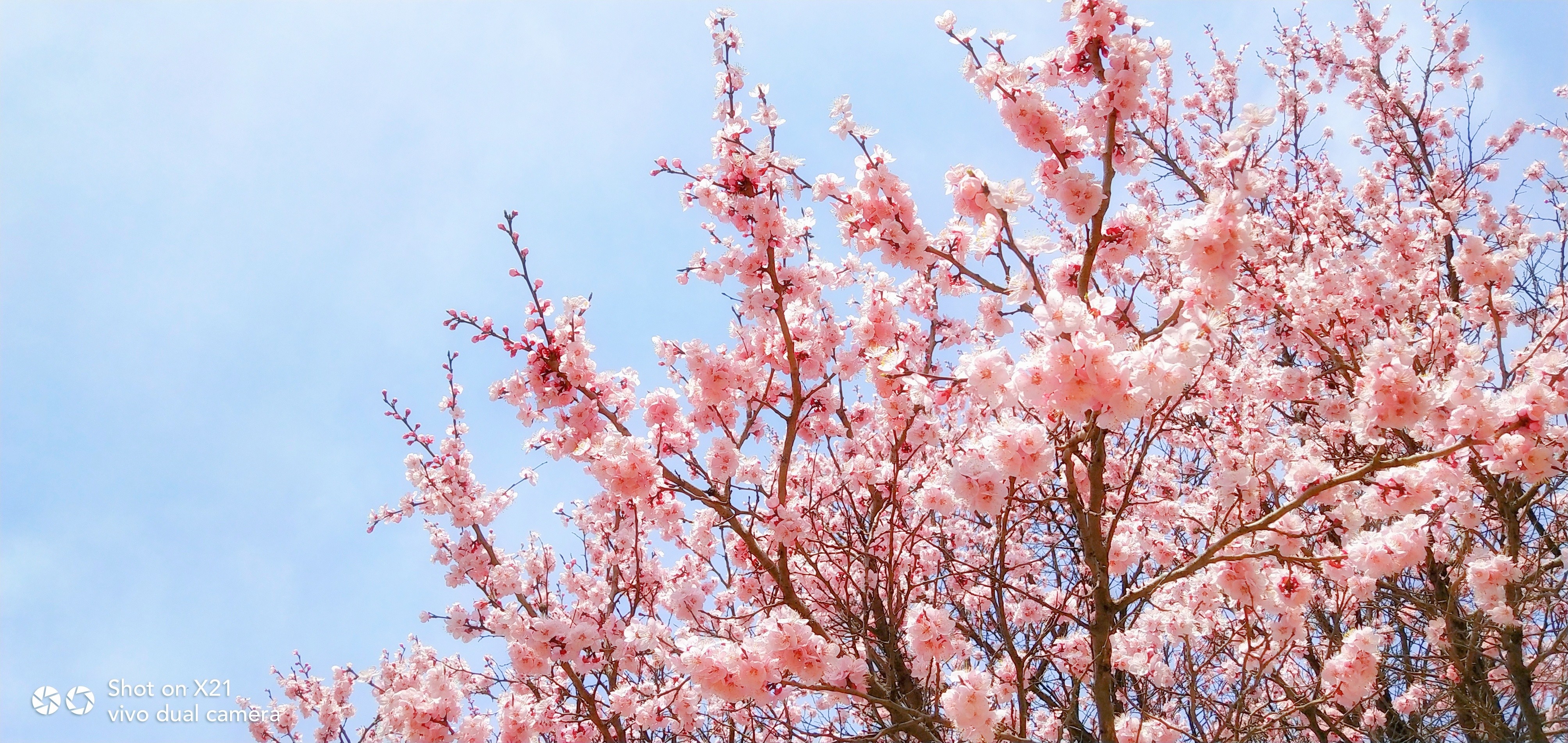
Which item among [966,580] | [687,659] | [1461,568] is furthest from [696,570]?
[1461,568]

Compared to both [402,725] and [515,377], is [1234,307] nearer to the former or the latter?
[515,377]

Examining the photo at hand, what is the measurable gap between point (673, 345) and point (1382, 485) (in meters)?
3.15

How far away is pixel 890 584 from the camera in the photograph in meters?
3.76

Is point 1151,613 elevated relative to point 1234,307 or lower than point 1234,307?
lower

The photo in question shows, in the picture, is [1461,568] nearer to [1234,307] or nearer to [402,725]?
[1234,307]

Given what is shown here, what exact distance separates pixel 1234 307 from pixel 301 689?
7.97 metres

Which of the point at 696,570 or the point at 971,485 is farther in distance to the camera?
the point at 696,570

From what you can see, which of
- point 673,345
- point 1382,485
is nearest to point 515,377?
point 673,345

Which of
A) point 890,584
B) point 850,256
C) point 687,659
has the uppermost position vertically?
point 850,256

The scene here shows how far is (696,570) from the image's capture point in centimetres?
607

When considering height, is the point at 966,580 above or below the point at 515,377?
below

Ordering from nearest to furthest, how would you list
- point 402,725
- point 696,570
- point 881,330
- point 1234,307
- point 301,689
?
point 402,725 → point 881,330 → point 1234,307 → point 696,570 → point 301,689

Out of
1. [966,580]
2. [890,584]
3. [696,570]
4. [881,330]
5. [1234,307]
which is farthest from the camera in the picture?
[696,570]

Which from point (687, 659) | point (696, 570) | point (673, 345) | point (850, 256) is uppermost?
point (850, 256)
